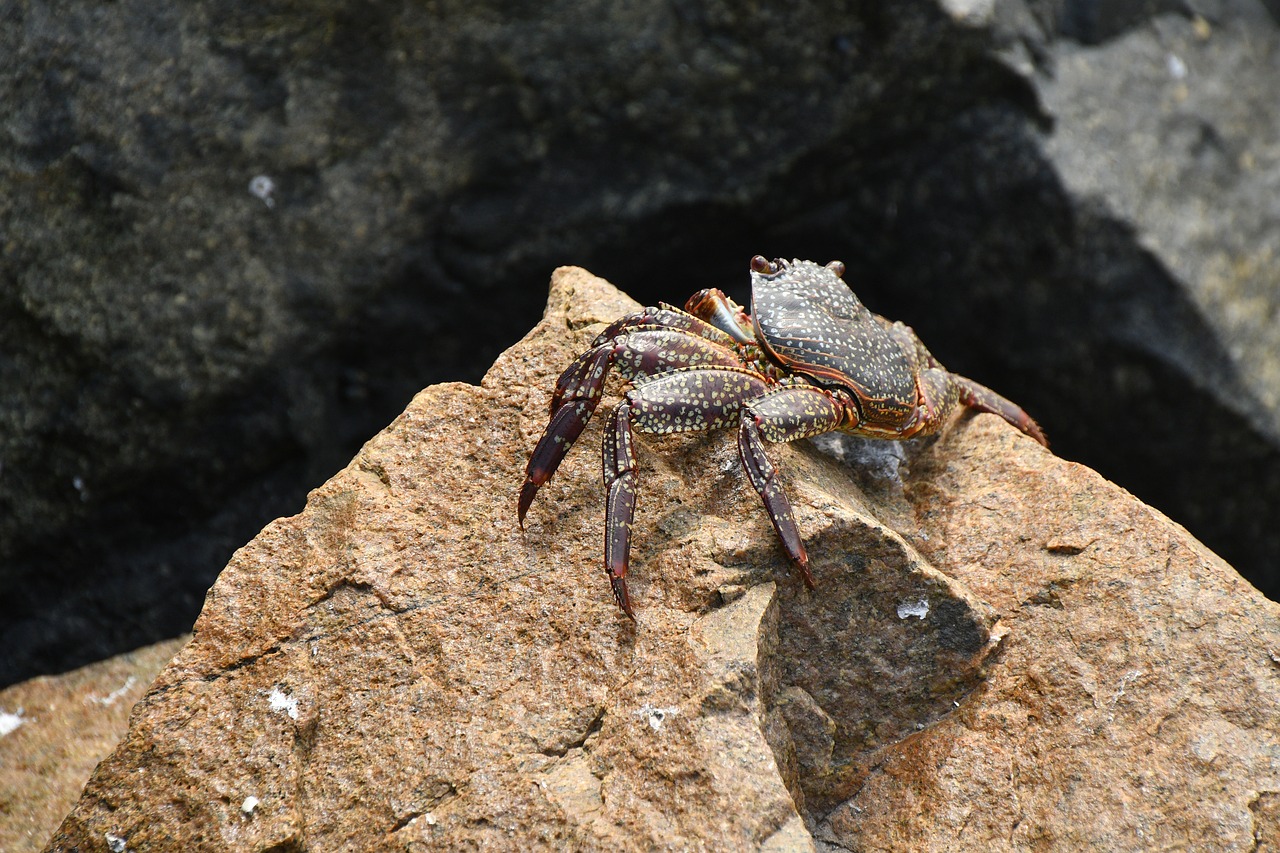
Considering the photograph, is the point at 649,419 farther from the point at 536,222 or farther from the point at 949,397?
the point at 536,222

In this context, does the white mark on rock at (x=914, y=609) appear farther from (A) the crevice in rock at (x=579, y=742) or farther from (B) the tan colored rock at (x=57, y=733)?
(B) the tan colored rock at (x=57, y=733)

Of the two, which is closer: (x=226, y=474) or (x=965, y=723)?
(x=965, y=723)

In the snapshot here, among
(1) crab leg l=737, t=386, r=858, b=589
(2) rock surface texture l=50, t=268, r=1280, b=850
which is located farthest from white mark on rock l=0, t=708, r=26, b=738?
(1) crab leg l=737, t=386, r=858, b=589

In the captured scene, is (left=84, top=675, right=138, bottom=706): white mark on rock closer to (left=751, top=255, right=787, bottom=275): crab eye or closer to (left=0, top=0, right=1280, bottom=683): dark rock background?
(left=0, top=0, right=1280, bottom=683): dark rock background

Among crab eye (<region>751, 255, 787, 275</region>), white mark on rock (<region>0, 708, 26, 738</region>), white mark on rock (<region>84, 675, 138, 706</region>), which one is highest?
crab eye (<region>751, 255, 787, 275</region>)

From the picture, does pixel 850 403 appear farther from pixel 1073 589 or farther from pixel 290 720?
pixel 290 720

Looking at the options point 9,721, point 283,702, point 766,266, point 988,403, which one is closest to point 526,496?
point 283,702

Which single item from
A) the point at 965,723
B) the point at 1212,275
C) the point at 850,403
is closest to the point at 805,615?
the point at 965,723

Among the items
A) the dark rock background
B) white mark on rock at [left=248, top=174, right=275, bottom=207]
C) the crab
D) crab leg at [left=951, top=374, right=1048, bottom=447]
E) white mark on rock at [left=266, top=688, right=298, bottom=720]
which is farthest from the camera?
white mark on rock at [left=248, top=174, right=275, bottom=207]
